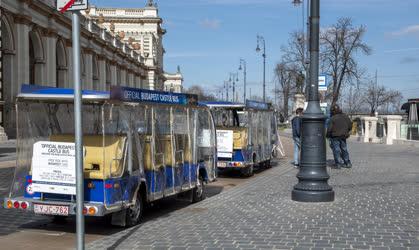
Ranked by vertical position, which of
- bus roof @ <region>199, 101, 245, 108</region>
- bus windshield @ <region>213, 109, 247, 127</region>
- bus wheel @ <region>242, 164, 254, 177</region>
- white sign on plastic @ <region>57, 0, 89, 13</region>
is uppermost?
white sign on plastic @ <region>57, 0, 89, 13</region>

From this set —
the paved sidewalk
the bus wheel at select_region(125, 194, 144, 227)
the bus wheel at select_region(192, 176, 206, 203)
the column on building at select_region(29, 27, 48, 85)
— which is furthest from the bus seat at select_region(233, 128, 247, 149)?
the column on building at select_region(29, 27, 48, 85)

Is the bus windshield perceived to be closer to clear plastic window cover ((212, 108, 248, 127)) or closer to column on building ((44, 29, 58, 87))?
clear plastic window cover ((212, 108, 248, 127))

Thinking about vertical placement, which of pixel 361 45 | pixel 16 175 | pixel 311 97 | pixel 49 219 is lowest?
pixel 49 219

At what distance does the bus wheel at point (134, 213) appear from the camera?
362 inches

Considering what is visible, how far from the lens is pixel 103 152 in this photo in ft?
28.4

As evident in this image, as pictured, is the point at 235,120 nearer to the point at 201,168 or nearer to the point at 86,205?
the point at 201,168

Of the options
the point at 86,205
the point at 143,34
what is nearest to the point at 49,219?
the point at 86,205

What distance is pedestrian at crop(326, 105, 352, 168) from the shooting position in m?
18.5

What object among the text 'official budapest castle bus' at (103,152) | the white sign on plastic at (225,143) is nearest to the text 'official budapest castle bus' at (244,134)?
the white sign on plastic at (225,143)

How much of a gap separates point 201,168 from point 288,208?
2.60 m

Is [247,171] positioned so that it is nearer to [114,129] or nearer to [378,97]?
[114,129]

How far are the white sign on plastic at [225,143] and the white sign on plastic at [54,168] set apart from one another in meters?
9.15

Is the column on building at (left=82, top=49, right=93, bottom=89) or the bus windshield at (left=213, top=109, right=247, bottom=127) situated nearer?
the bus windshield at (left=213, top=109, right=247, bottom=127)

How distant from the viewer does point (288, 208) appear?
10398 millimetres
